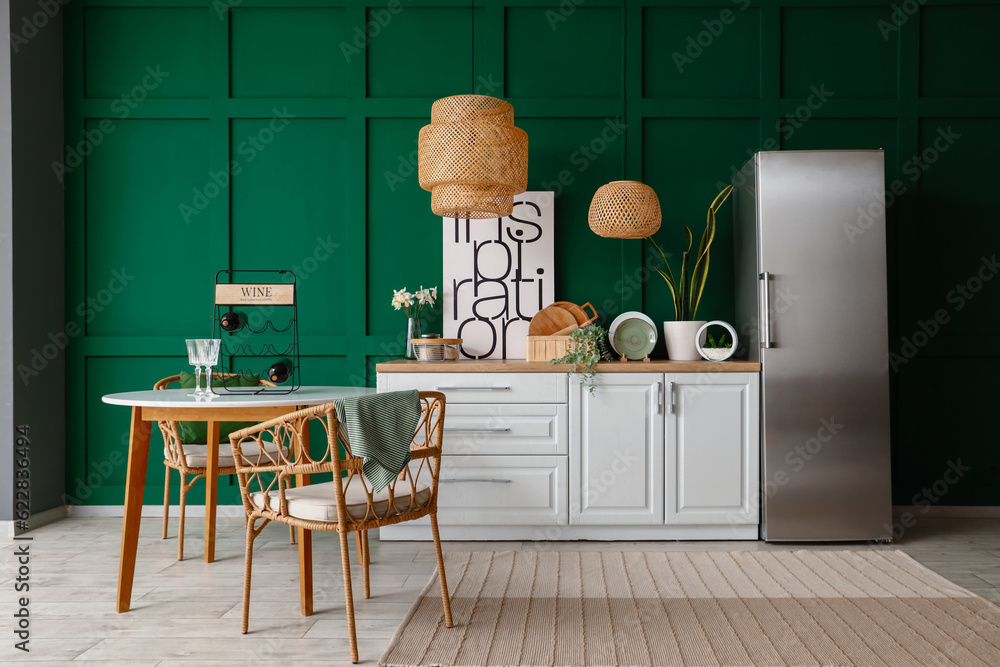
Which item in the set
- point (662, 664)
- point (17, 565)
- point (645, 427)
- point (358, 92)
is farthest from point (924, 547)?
point (17, 565)

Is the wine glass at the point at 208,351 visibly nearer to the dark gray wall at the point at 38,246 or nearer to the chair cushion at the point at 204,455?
the chair cushion at the point at 204,455

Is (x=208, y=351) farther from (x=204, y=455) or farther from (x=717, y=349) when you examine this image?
(x=717, y=349)

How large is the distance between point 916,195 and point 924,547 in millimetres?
1945

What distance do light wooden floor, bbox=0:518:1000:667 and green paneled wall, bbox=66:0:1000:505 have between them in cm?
65

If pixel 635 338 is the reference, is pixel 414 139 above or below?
above

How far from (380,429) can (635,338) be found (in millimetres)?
2005

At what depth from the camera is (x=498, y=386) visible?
11.2 ft

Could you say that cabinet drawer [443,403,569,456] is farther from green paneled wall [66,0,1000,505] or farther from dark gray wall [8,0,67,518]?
dark gray wall [8,0,67,518]

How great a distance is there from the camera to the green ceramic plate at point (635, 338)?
3719mm

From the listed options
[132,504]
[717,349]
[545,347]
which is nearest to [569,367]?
[545,347]

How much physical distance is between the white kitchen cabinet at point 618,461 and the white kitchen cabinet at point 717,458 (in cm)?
7

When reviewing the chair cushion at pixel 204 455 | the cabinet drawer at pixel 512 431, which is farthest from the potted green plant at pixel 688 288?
the chair cushion at pixel 204 455

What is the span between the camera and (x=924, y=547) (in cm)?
329

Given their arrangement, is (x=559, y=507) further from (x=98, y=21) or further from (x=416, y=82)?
(x=98, y=21)
